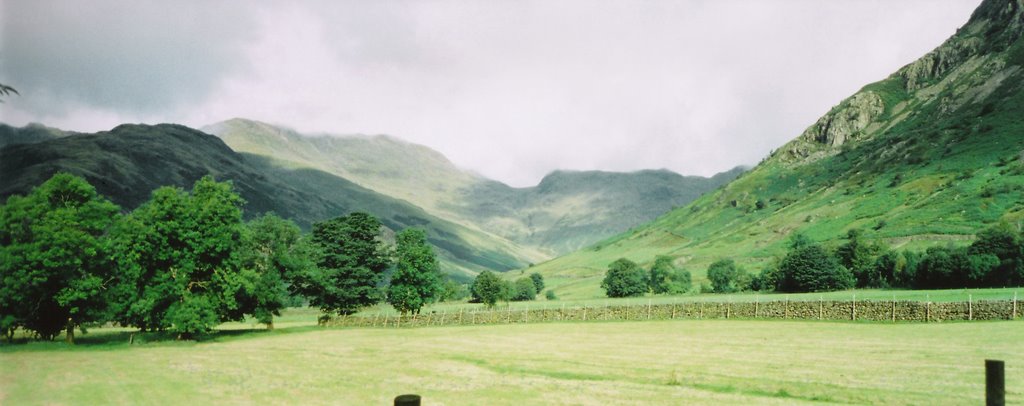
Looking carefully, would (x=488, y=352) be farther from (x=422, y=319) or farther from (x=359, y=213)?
(x=359, y=213)

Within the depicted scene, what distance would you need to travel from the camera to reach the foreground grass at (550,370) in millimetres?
25688

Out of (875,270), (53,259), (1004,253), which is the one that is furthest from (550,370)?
(875,270)

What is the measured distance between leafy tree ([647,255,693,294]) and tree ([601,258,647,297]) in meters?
7.12

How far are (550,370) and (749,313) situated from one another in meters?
56.7

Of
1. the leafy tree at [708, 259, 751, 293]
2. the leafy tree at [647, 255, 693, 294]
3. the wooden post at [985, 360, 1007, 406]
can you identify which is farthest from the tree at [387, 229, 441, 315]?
the leafy tree at [708, 259, 751, 293]

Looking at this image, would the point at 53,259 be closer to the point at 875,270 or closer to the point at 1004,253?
the point at 1004,253

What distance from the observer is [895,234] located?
183125 millimetres

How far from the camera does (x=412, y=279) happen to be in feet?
310

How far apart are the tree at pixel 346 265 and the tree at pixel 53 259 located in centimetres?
3287

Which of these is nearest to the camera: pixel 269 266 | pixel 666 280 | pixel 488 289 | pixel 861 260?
pixel 269 266

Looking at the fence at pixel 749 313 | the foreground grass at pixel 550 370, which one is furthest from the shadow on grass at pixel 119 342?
the fence at pixel 749 313

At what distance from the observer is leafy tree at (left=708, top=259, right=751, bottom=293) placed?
529 feet

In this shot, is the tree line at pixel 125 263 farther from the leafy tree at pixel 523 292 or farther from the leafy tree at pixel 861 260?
the leafy tree at pixel 861 260

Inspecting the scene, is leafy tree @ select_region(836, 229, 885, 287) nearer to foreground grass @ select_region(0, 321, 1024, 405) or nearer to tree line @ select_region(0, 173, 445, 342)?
foreground grass @ select_region(0, 321, 1024, 405)
